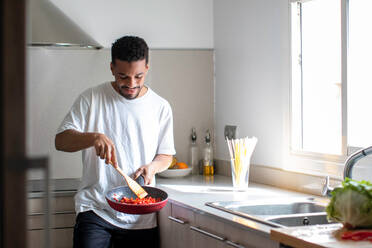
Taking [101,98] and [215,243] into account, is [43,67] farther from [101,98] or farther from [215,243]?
[215,243]

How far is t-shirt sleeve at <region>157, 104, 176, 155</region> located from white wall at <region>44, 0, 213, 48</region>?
90 centimetres

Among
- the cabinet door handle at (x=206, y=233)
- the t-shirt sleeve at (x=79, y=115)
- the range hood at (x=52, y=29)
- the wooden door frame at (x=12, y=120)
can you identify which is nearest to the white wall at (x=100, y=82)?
the range hood at (x=52, y=29)

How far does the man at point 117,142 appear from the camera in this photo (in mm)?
2273

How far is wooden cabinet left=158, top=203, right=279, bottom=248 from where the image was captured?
6.09 ft

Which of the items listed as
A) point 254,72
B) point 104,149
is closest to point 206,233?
point 104,149

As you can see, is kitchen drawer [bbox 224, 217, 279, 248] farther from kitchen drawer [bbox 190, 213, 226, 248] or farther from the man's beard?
the man's beard

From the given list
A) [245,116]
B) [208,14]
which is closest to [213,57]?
[208,14]

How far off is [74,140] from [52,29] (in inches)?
26.0

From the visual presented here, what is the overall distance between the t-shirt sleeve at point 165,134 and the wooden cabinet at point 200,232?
27 cm

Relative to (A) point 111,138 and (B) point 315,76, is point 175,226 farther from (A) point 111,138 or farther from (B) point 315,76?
(B) point 315,76

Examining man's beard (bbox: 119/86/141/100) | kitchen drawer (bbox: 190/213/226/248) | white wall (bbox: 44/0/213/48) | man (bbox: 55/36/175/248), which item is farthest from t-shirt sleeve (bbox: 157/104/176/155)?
white wall (bbox: 44/0/213/48)

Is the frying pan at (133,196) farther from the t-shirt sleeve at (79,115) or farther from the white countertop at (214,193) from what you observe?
the t-shirt sleeve at (79,115)

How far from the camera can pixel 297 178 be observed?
8.40ft

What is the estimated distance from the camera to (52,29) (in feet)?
8.27
